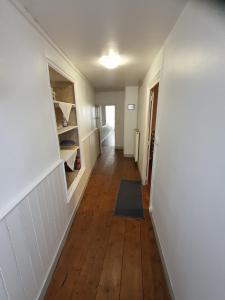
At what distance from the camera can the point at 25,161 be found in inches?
40.7

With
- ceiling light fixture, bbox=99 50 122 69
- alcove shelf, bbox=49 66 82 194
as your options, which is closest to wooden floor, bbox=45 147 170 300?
alcove shelf, bbox=49 66 82 194

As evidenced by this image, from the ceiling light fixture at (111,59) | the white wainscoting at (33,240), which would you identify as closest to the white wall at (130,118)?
the ceiling light fixture at (111,59)

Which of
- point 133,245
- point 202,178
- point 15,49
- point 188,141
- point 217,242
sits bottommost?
point 133,245

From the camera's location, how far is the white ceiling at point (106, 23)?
0.97m

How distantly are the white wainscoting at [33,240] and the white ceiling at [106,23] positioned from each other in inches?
52.2

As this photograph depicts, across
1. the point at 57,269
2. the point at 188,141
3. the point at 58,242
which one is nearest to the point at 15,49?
the point at 188,141

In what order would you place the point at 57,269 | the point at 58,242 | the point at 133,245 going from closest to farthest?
the point at 57,269 < the point at 58,242 < the point at 133,245

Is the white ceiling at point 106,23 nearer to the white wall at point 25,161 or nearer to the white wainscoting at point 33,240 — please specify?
the white wall at point 25,161

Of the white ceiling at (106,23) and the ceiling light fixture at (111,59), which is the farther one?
the ceiling light fixture at (111,59)

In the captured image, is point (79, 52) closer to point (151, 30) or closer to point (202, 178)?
point (151, 30)

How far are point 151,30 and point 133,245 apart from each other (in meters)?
2.26

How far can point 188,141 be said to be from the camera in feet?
3.09

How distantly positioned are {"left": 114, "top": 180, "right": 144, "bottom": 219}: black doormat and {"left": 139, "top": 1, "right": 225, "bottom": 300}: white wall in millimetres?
898

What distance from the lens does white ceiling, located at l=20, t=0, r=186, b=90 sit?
97cm
